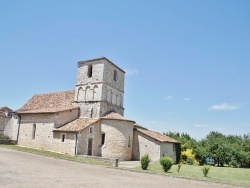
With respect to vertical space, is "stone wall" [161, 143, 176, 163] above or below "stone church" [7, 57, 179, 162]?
below

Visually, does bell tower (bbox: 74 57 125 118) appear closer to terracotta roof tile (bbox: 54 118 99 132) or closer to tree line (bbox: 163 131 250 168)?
terracotta roof tile (bbox: 54 118 99 132)

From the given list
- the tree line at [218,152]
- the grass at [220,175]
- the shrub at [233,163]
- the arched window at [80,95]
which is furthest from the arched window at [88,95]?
the shrub at [233,163]

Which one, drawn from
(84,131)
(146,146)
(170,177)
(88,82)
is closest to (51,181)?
(170,177)

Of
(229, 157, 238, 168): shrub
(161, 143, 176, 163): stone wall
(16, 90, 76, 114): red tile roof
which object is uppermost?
(16, 90, 76, 114): red tile roof

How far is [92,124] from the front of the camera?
99.5 ft

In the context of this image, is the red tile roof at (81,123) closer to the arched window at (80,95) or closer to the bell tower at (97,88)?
the bell tower at (97,88)

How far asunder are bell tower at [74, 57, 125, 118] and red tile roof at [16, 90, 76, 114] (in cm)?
185

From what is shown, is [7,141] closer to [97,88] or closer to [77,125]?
[77,125]

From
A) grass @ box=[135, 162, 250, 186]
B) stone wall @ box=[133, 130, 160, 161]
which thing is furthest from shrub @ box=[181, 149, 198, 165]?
grass @ box=[135, 162, 250, 186]

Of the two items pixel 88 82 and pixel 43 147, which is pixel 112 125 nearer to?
pixel 88 82

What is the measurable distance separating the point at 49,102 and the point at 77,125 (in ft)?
31.4

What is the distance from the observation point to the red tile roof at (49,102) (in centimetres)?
3547

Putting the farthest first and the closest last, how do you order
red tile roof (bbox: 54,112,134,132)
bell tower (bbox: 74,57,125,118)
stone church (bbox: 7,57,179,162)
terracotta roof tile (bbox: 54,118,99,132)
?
bell tower (bbox: 74,57,125,118) → stone church (bbox: 7,57,179,162) → red tile roof (bbox: 54,112,134,132) → terracotta roof tile (bbox: 54,118,99,132)

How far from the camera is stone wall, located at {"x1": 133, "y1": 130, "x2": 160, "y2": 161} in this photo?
1188 inches
